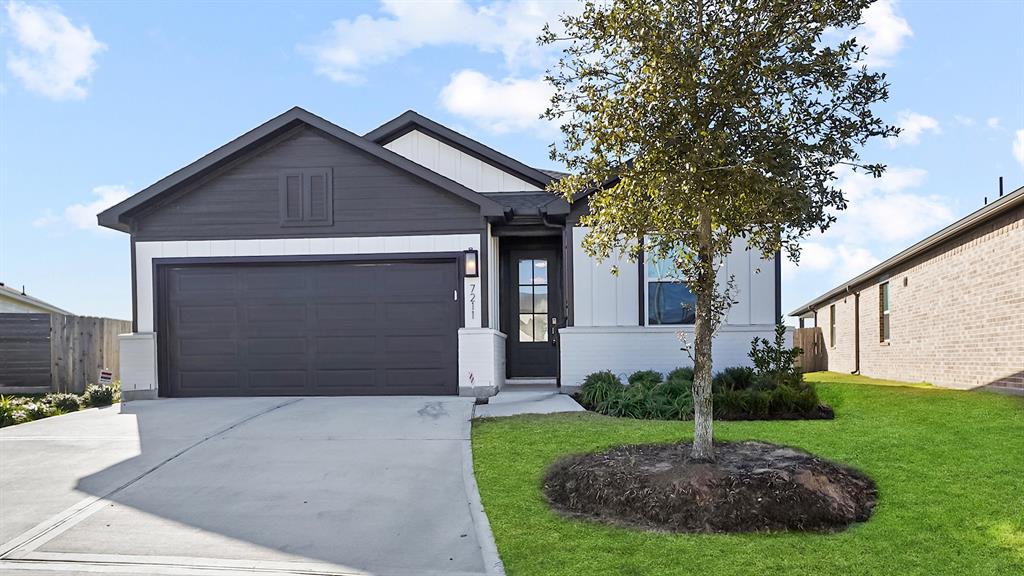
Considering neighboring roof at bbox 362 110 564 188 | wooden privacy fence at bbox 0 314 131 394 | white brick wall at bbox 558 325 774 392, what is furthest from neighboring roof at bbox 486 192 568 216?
wooden privacy fence at bbox 0 314 131 394

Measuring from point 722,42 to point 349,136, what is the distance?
23.6 ft

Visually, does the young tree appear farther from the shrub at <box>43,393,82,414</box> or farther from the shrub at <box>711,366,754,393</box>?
the shrub at <box>43,393,82,414</box>

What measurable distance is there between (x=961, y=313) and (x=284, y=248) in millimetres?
11952

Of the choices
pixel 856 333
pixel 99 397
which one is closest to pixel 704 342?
pixel 99 397

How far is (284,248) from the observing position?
1198 cm

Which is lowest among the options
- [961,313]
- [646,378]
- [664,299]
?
[646,378]

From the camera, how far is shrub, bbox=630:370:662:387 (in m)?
11.0

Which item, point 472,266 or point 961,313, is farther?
point 961,313

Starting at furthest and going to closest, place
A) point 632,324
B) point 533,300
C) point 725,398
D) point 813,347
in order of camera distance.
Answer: point 813,347, point 533,300, point 632,324, point 725,398

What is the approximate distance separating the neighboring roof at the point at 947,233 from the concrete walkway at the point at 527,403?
7.19m

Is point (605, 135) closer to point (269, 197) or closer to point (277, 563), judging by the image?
point (277, 563)

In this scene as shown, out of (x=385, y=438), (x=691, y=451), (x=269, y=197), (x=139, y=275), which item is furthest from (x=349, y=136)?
(x=691, y=451)

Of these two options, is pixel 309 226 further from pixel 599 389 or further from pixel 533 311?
pixel 599 389

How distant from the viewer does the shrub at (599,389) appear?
10.6m
